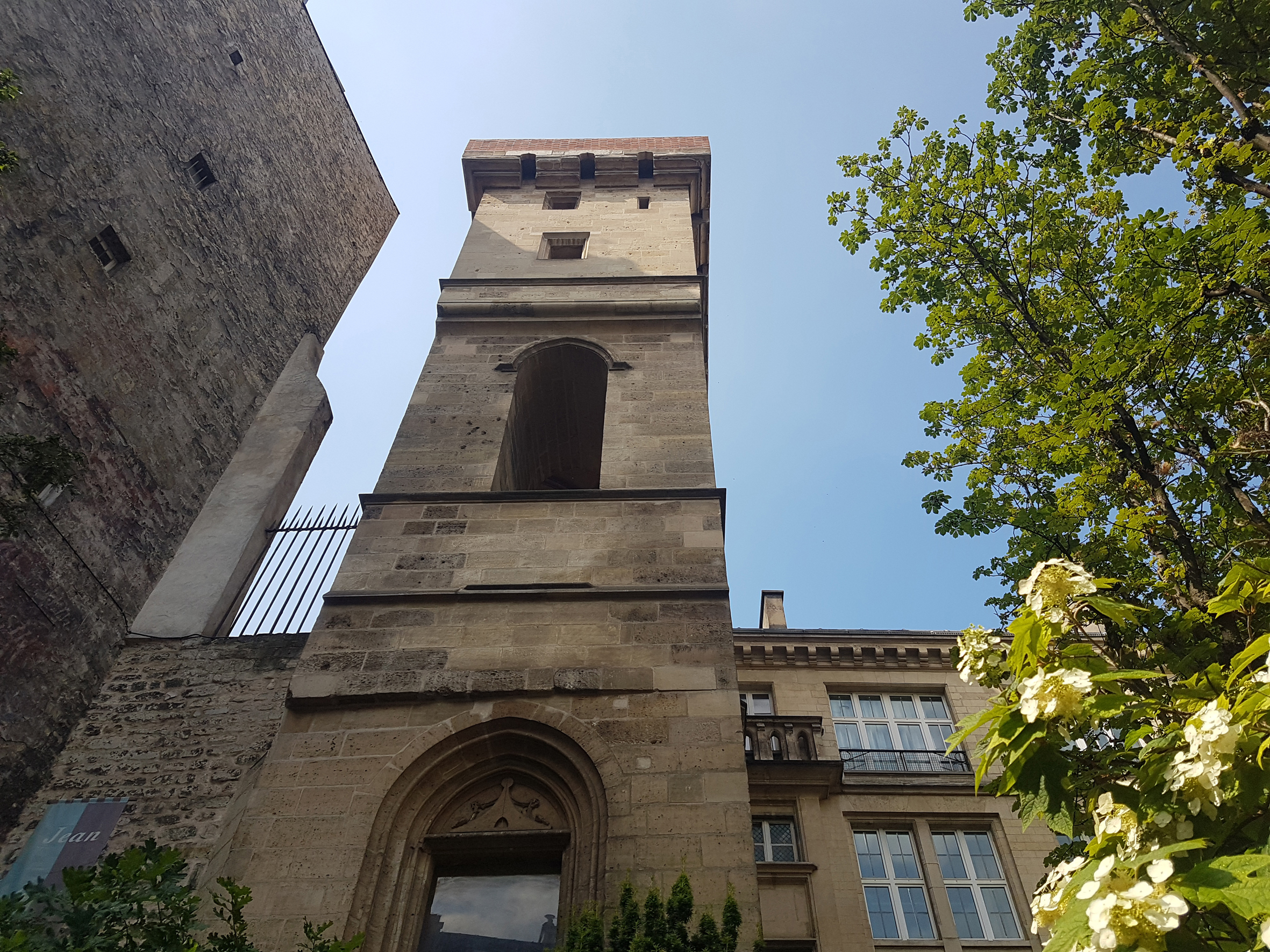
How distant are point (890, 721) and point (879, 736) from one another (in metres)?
0.41

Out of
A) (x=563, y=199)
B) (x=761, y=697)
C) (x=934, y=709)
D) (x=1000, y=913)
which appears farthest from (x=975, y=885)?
(x=563, y=199)

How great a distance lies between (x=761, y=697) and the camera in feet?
51.2

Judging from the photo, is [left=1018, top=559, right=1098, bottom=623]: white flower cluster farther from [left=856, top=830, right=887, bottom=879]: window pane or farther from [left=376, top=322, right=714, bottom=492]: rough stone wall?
[left=856, top=830, right=887, bottom=879]: window pane

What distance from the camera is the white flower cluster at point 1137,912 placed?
2.55 metres

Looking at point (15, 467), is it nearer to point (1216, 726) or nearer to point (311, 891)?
point (311, 891)

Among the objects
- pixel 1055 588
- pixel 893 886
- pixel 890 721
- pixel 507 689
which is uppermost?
pixel 890 721

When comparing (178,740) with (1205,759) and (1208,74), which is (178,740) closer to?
(1205,759)

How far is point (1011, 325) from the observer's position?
851 centimetres

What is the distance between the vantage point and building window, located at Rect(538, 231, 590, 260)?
50.5 feet

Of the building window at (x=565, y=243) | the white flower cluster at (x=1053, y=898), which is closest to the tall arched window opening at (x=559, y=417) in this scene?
the building window at (x=565, y=243)

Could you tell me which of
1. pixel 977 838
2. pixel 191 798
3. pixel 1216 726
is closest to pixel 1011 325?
pixel 1216 726

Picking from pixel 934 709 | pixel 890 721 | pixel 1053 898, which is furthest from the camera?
pixel 934 709

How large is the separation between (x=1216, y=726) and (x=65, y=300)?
14.3 m

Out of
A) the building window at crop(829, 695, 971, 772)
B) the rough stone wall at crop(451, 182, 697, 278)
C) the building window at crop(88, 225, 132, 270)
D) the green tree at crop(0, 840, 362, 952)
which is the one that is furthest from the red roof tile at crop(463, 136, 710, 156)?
the green tree at crop(0, 840, 362, 952)
